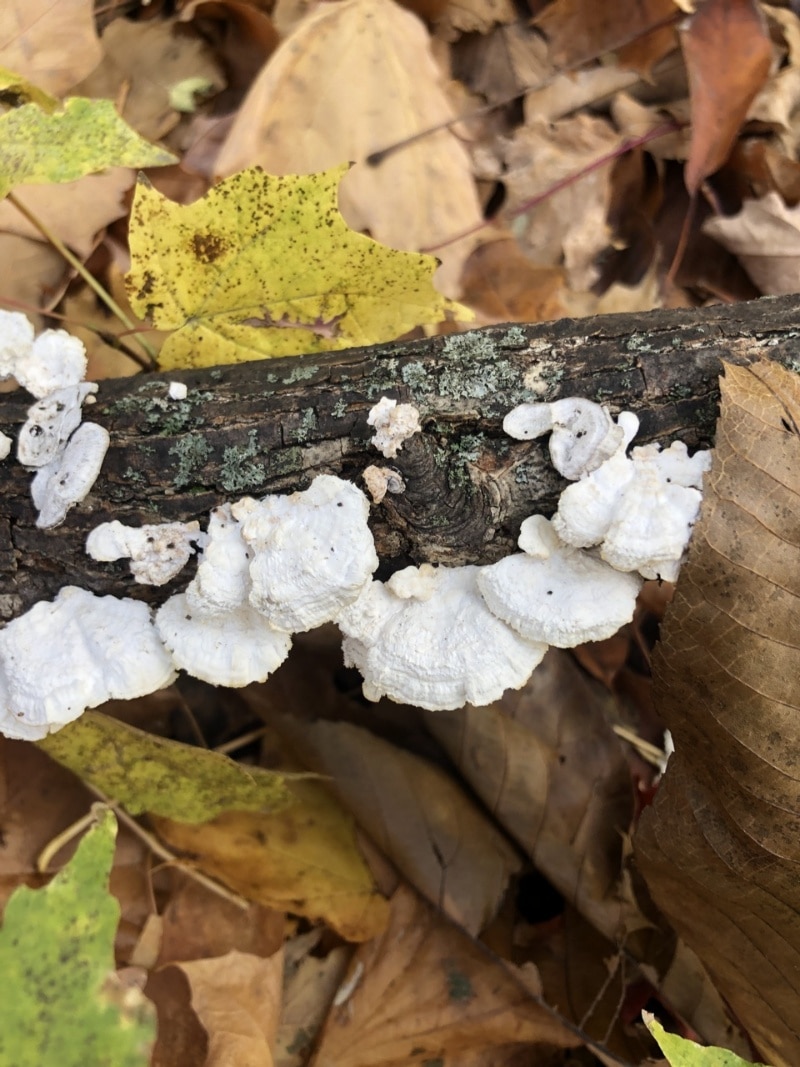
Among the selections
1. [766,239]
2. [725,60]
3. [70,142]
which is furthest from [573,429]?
[725,60]

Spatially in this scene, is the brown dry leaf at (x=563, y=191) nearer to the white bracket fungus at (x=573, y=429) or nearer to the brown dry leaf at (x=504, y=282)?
the brown dry leaf at (x=504, y=282)

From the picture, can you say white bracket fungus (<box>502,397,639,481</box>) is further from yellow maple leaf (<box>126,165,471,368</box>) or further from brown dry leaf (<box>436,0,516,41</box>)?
brown dry leaf (<box>436,0,516,41</box>)

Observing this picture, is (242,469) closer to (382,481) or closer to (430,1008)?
(382,481)

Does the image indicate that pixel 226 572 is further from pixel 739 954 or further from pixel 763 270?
pixel 763 270

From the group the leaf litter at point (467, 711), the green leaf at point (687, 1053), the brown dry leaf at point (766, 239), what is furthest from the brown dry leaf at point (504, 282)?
the green leaf at point (687, 1053)

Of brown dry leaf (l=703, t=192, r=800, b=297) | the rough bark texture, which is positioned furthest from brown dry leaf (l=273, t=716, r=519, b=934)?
brown dry leaf (l=703, t=192, r=800, b=297)

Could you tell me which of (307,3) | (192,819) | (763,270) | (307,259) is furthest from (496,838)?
(307,3)
